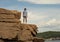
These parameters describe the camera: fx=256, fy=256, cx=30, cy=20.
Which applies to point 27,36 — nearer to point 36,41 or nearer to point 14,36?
point 14,36

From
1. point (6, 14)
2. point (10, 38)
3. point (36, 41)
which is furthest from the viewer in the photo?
point (36, 41)

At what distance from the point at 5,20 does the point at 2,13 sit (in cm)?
47

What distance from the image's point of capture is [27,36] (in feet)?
52.4

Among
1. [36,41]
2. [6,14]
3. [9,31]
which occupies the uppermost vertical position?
[6,14]

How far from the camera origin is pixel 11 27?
49.6ft

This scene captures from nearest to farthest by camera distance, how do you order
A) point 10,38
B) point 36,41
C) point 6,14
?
point 10,38 < point 6,14 < point 36,41

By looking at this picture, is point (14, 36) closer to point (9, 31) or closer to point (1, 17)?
point (9, 31)

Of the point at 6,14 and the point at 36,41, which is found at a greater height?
the point at 6,14

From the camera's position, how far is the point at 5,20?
15.5 metres

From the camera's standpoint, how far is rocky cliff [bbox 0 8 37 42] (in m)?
14.9

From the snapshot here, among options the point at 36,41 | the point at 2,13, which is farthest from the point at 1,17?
the point at 36,41

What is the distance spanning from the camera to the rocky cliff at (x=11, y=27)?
14852mm

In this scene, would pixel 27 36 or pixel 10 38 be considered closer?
pixel 10 38

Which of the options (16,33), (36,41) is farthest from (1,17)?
(36,41)
